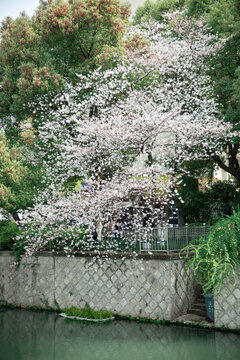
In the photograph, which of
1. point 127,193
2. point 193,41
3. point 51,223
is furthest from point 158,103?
point 51,223

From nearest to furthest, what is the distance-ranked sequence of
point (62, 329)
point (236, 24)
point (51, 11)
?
1. point (62, 329)
2. point (236, 24)
3. point (51, 11)

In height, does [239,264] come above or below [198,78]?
below

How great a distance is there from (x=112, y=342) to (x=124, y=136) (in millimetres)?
8161

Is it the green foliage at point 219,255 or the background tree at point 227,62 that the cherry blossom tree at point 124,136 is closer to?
the background tree at point 227,62

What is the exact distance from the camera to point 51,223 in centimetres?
1623

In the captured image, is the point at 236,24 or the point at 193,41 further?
the point at 193,41

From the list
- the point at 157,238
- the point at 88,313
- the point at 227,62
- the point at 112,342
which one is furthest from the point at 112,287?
the point at 227,62

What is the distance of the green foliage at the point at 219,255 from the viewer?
39.9 feet

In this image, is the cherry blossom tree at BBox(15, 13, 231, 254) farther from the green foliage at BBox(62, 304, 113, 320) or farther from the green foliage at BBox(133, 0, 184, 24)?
the green foliage at BBox(133, 0, 184, 24)

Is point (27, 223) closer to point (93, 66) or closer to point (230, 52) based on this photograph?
point (93, 66)

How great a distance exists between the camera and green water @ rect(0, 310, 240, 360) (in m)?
10.5

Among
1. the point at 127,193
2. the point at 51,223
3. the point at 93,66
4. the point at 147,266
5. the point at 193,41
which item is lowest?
the point at 147,266

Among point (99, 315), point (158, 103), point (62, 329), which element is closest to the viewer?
point (62, 329)

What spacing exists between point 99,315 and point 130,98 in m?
9.80
